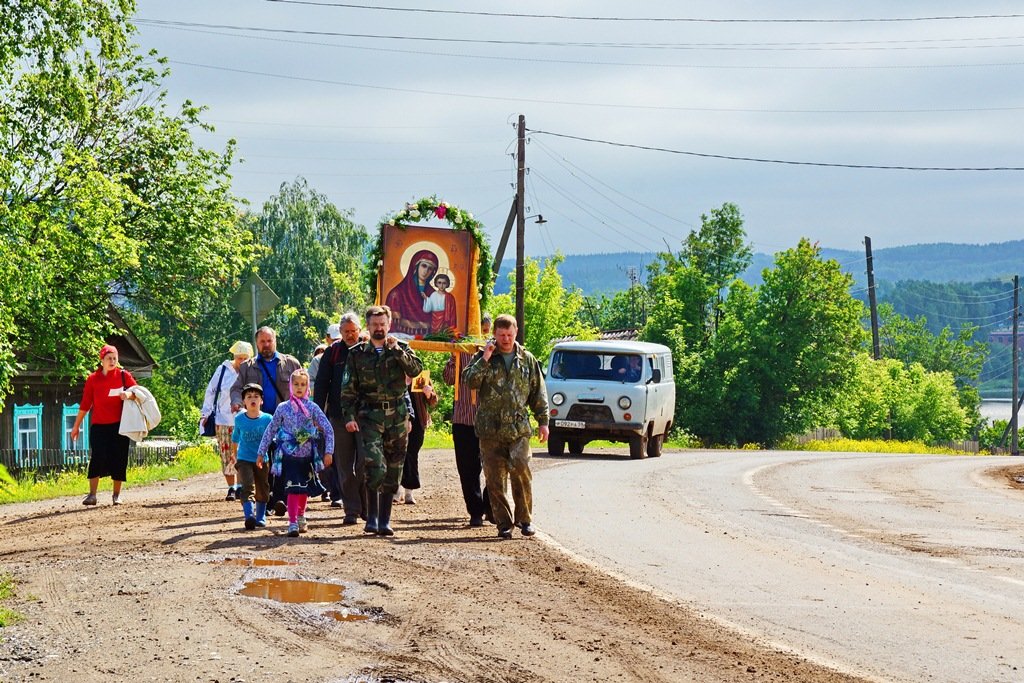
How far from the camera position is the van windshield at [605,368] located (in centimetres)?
2958

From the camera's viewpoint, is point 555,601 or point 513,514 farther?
point 513,514

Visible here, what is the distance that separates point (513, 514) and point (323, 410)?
78.9 inches

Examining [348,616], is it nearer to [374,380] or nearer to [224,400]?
[374,380]

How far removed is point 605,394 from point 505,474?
16.2m

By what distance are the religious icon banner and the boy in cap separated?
3656 millimetres

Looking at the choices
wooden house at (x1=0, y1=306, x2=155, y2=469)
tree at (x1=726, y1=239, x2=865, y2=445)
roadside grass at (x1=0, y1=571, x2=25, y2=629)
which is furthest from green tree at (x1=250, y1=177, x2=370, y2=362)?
roadside grass at (x1=0, y1=571, x2=25, y2=629)

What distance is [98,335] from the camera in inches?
1480

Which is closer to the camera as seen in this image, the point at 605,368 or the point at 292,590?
the point at 292,590

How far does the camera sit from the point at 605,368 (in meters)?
29.6

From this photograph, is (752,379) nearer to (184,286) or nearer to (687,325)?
(687,325)

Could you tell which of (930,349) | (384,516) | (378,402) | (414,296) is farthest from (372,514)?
(930,349)

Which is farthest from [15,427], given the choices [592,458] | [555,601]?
[555,601]

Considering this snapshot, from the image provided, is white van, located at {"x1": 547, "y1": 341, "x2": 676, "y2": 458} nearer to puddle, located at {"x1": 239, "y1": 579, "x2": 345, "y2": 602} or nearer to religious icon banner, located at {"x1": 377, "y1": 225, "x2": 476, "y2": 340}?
religious icon banner, located at {"x1": 377, "y1": 225, "x2": 476, "y2": 340}

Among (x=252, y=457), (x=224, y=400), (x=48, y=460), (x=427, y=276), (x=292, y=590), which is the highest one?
(x=427, y=276)
